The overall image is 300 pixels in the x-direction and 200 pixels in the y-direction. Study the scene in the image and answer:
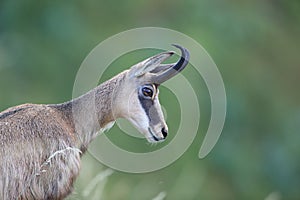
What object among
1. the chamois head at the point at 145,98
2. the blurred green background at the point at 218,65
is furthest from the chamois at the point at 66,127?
the blurred green background at the point at 218,65

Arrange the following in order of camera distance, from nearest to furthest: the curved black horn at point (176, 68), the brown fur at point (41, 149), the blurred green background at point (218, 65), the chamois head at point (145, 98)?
the brown fur at point (41, 149) → the curved black horn at point (176, 68) → the chamois head at point (145, 98) → the blurred green background at point (218, 65)

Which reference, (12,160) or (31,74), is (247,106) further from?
(12,160)

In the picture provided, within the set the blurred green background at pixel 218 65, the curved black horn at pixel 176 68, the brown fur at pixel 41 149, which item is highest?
the curved black horn at pixel 176 68

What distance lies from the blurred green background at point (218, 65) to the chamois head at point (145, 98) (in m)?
9.37

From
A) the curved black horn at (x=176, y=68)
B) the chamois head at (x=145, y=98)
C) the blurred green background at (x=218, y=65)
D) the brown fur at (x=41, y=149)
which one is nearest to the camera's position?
the brown fur at (x=41, y=149)

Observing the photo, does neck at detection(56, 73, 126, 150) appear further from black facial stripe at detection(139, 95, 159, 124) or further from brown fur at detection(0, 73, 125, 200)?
black facial stripe at detection(139, 95, 159, 124)

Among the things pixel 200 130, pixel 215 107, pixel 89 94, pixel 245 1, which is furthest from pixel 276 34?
pixel 89 94

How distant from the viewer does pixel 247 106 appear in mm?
25281

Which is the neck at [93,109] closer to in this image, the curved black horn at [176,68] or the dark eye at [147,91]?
the dark eye at [147,91]

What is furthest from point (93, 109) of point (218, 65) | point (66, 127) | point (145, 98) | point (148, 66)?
point (218, 65)

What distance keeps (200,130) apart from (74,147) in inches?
478

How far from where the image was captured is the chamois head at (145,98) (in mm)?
9727

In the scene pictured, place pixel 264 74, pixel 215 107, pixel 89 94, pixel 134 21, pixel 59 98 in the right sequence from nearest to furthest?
pixel 89 94
pixel 215 107
pixel 59 98
pixel 134 21
pixel 264 74

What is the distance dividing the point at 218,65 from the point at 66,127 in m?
14.5
